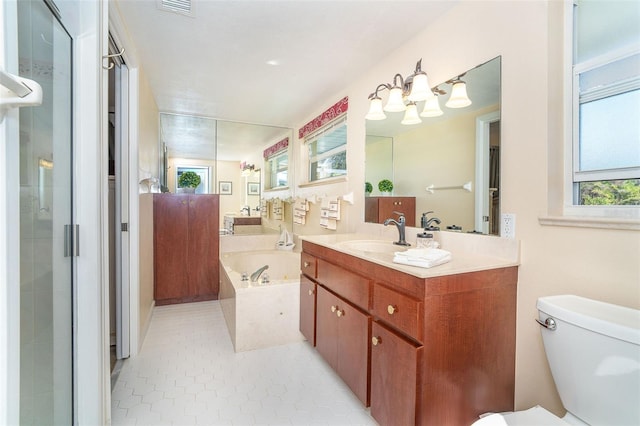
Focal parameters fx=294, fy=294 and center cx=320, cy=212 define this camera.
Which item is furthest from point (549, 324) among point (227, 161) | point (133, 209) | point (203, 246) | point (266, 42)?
point (227, 161)

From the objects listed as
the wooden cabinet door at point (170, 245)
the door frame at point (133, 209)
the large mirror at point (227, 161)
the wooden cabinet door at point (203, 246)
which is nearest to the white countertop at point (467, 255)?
the door frame at point (133, 209)

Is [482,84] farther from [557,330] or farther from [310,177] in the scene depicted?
[310,177]

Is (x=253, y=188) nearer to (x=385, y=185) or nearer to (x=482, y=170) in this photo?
(x=385, y=185)

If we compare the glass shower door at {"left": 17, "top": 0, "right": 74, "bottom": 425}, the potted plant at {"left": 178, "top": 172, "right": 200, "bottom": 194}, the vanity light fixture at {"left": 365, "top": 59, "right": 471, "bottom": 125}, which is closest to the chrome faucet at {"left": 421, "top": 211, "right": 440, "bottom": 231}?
the vanity light fixture at {"left": 365, "top": 59, "right": 471, "bottom": 125}

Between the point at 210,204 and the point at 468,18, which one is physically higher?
the point at 468,18

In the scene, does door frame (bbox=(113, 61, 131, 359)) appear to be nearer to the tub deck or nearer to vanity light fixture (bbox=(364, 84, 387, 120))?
the tub deck

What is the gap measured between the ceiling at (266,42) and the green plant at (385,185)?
946 millimetres

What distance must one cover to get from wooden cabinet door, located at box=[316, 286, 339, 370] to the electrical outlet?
1006 millimetres

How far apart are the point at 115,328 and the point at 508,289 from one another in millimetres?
2687

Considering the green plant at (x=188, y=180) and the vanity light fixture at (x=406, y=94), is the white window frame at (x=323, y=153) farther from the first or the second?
the green plant at (x=188, y=180)

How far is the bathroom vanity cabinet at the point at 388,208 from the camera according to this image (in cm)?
207

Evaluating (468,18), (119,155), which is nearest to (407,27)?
(468,18)

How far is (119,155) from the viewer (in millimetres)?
2152

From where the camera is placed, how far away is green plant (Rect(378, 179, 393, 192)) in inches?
89.9
